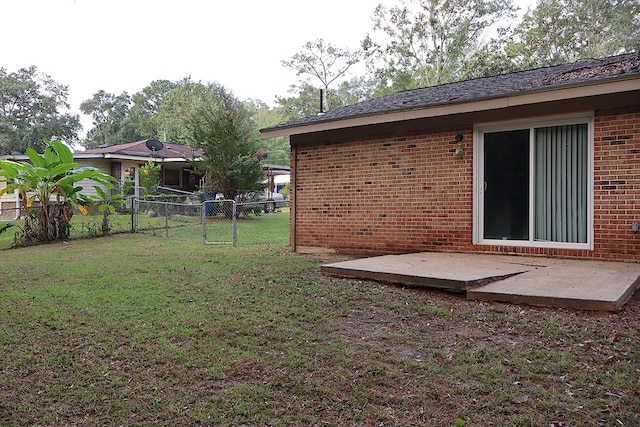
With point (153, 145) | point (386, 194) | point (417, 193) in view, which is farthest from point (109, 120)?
point (417, 193)

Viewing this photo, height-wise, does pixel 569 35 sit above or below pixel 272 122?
above

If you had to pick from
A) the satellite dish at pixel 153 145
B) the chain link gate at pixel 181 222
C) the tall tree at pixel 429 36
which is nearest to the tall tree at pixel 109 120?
the tall tree at pixel 429 36

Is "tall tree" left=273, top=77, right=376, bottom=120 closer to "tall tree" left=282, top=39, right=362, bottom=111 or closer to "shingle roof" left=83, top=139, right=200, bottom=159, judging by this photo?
"tall tree" left=282, top=39, right=362, bottom=111

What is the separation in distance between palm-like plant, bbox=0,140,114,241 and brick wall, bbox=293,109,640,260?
575 cm

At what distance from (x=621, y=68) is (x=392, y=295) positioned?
175 inches

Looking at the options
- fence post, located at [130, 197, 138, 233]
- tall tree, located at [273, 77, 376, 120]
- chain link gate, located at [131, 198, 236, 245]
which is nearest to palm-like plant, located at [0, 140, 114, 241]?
fence post, located at [130, 197, 138, 233]

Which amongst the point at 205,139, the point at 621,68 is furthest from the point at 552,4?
the point at 621,68

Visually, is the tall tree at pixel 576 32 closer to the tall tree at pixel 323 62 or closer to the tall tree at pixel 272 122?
the tall tree at pixel 323 62

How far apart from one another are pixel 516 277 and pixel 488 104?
8.41ft

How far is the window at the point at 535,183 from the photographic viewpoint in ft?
21.4

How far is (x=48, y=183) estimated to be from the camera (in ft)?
36.6

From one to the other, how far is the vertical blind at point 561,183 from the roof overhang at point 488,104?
72cm

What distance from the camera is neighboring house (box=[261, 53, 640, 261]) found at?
243 inches

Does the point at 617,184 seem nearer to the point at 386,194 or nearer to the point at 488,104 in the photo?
the point at 488,104
